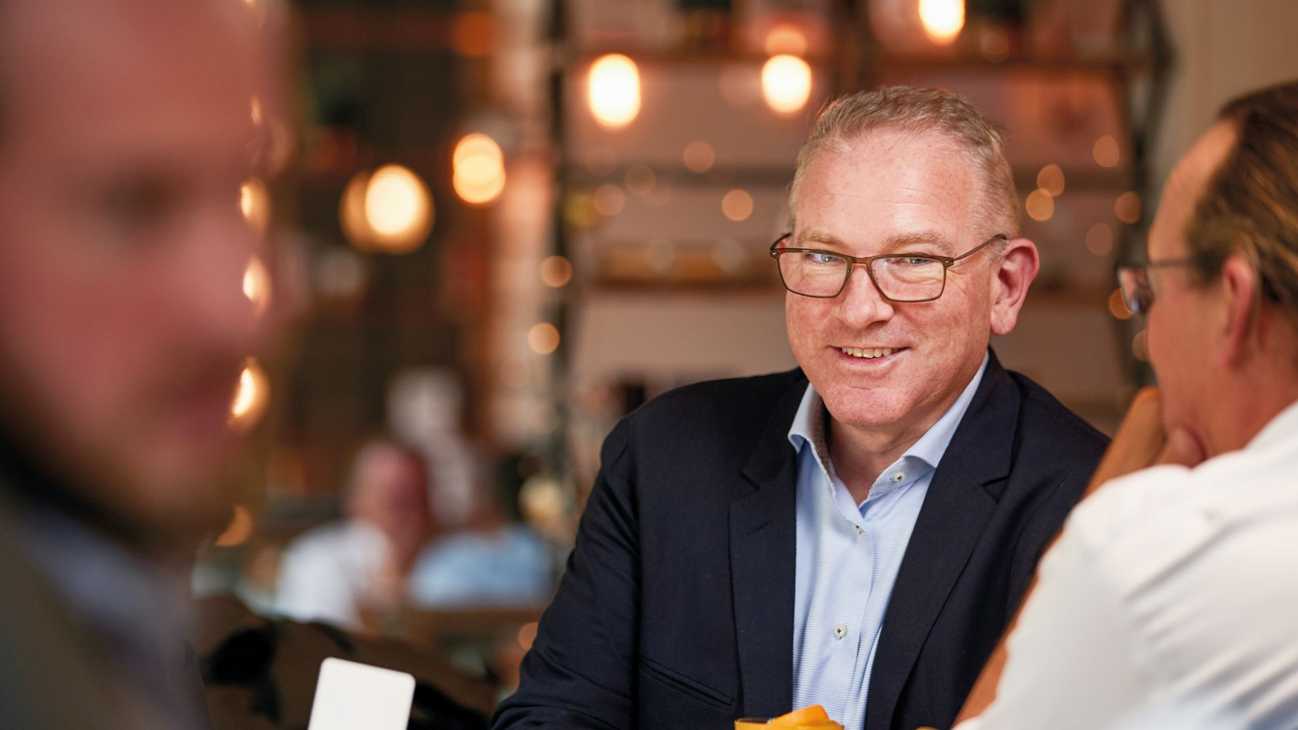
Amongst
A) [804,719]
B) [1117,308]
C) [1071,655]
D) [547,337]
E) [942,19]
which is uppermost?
[942,19]

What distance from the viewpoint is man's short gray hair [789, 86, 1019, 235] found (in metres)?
1.49

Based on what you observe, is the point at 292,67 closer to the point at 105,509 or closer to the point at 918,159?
the point at 105,509

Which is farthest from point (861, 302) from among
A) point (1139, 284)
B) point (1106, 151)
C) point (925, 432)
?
point (1106, 151)

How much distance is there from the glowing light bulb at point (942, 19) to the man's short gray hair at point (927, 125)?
2931mm

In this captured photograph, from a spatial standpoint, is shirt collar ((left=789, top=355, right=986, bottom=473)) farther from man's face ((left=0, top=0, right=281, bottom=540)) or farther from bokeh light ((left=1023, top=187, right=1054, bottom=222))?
bokeh light ((left=1023, top=187, right=1054, bottom=222))

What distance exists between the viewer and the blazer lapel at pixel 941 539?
140 cm

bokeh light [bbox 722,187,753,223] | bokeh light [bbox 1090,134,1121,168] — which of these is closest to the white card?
bokeh light [bbox 722,187,753,223]

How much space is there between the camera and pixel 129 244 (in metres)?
0.22

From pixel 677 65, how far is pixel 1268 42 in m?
1.66

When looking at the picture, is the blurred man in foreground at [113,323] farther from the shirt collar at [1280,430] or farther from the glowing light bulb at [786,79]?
the glowing light bulb at [786,79]

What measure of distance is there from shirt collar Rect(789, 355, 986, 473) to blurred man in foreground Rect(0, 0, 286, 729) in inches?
51.9

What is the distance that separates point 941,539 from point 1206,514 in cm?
56

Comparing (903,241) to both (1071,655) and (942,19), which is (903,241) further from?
(942,19)

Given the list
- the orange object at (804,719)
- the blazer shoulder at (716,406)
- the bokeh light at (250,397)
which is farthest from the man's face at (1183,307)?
the bokeh light at (250,397)
